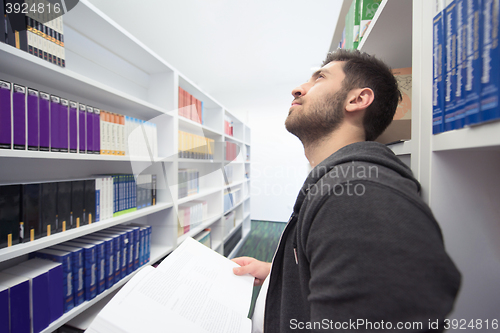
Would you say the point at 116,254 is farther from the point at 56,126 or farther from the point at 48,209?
the point at 56,126

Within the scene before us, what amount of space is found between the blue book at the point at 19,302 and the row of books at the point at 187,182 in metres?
1.05

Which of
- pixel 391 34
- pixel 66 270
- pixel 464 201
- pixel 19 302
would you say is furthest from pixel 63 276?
pixel 391 34

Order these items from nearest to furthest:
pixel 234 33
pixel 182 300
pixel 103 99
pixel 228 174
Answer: pixel 182 300, pixel 103 99, pixel 234 33, pixel 228 174

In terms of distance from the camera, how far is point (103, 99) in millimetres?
1294

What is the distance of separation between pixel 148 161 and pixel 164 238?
2.13ft

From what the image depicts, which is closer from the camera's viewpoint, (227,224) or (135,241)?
(135,241)

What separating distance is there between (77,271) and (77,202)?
0.33 metres

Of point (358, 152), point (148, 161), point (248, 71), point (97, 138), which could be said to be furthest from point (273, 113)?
point (358, 152)

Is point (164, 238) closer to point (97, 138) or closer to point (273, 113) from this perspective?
point (97, 138)

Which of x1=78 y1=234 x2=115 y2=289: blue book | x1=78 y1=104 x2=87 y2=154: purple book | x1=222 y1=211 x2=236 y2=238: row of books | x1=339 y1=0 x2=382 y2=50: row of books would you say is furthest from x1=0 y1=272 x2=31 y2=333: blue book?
x1=222 y1=211 x2=236 y2=238: row of books

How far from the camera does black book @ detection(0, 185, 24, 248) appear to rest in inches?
30.3

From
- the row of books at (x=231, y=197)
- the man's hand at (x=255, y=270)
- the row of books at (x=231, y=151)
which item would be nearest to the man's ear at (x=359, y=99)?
the man's hand at (x=255, y=270)

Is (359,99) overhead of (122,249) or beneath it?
overhead

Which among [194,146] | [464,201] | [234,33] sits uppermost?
[234,33]
